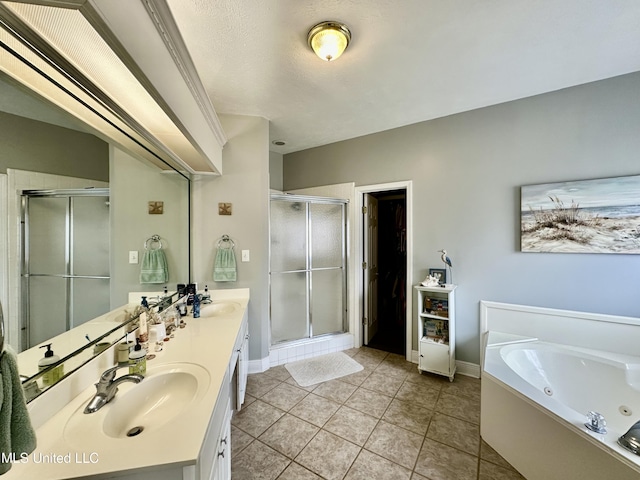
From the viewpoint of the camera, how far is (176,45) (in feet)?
3.82

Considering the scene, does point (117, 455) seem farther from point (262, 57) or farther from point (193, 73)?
point (262, 57)

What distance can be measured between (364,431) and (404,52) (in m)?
2.72

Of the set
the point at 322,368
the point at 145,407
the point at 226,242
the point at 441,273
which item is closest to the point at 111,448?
the point at 145,407

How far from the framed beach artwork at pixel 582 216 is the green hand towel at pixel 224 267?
2750mm

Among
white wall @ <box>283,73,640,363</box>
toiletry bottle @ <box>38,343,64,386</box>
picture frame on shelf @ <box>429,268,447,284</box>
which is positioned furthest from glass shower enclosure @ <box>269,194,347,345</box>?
toiletry bottle @ <box>38,343,64,386</box>

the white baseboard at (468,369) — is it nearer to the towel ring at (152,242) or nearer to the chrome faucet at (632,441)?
the chrome faucet at (632,441)

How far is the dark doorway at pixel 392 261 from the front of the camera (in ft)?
12.9

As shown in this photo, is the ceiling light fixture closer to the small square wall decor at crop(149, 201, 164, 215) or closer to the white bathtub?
the small square wall decor at crop(149, 201, 164, 215)

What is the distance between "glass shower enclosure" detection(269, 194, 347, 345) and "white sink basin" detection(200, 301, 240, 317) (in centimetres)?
61

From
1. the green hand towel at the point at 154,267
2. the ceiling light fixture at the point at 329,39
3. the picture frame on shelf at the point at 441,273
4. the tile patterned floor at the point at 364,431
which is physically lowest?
the tile patterned floor at the point at 364,431

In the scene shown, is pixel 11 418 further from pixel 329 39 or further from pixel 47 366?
pixel 329 39

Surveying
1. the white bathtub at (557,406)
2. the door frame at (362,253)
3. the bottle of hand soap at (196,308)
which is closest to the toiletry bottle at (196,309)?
the bottle of hand soap at (196,308)

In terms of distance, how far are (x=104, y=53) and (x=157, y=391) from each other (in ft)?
4.59

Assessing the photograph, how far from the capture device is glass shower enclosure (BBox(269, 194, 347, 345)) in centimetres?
289
